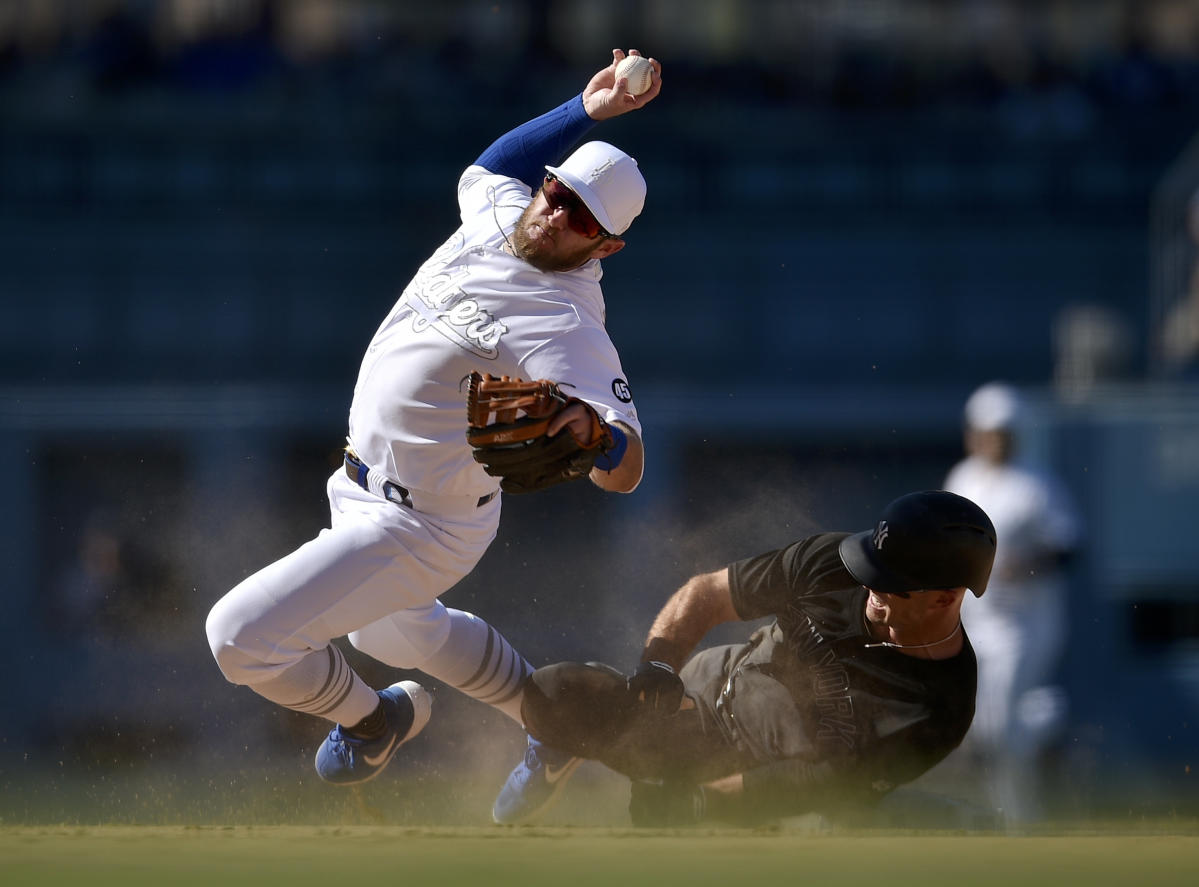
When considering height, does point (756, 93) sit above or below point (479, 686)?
above

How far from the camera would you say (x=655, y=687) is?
3.88m

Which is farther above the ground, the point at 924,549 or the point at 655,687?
the point at 924,549

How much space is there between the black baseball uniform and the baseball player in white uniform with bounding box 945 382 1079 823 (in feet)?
4.26

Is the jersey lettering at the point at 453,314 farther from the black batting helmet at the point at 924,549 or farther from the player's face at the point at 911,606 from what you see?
the player's face at the point at 911,606

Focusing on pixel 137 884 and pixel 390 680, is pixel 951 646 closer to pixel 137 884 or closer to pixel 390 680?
pixel 390 680

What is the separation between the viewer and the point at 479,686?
12.7ft

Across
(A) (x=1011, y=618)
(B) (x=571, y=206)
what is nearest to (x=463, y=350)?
(B) (x=571, y=206)

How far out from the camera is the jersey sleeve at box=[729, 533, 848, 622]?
3.94 meters

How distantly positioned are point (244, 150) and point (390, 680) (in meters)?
6.78

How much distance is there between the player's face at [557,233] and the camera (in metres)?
3.53

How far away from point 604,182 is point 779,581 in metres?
1.20

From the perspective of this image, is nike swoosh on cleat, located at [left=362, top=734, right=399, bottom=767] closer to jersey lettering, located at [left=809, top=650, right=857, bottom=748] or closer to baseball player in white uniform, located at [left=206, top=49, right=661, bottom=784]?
baseball player in white uniform, located at [left=206, top=49, right=661, bottom=784]

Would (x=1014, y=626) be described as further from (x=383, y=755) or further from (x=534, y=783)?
(x=383, y=755)

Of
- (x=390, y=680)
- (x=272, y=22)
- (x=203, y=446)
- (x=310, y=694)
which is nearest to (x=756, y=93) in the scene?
(x=272, y=22)
